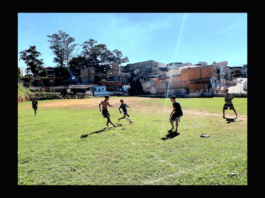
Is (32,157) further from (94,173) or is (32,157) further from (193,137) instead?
(193,137)

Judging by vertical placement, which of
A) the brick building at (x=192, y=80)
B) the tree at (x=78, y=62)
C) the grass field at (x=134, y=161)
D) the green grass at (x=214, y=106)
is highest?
the tree at (x=78, y=62)

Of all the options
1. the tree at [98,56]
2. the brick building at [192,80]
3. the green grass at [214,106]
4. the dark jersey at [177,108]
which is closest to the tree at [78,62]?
the tree at [98,56]

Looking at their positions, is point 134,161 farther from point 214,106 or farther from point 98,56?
point 98,56

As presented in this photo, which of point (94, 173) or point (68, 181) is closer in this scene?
point (68, 181)

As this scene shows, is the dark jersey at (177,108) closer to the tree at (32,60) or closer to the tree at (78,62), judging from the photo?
the tree at (32,60)

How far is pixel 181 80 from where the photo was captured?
36875 mm

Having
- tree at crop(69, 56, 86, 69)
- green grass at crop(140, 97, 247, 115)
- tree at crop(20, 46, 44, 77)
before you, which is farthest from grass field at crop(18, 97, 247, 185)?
tree at crop(69, 56, 86, 69)

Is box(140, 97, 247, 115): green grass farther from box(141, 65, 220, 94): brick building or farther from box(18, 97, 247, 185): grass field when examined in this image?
box(141, 65, 220, 94): brick building

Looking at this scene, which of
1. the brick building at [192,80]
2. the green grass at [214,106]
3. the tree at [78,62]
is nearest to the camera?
the green grass at [214,106]

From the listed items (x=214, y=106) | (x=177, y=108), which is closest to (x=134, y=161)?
(x=177, y=108)
